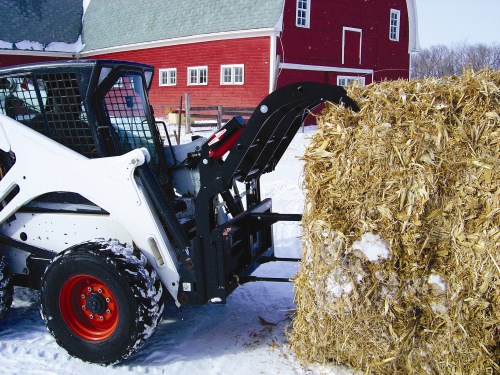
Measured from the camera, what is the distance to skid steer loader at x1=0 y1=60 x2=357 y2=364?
12.8ft

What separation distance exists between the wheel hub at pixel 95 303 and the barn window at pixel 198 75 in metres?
23.1

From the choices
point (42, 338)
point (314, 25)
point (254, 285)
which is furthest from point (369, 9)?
point (42, 338)

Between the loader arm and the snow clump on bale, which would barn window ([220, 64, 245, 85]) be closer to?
the loader arm

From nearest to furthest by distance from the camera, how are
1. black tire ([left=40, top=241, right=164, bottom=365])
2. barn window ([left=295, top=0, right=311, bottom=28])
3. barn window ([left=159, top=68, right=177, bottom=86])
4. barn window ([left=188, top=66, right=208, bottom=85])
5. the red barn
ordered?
black tire ([left=40, top=241, right=164, bottom=365]), the red barn, barn window ([left=295, top=0, right=311, bottom=28]), barn window ([left=188, top=66, right=208, bottom=85]), barn window ([left=159, top=68, right=177, bottom=86])

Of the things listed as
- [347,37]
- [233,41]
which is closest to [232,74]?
[233,41]

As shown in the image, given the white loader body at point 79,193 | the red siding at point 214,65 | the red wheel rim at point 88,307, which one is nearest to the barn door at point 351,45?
the red siding at point 214,65

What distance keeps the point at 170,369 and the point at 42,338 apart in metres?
1.24

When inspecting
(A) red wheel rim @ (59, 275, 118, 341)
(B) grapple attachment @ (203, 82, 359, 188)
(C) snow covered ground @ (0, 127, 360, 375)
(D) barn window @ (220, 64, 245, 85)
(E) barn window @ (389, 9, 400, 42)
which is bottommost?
(C) snow covered ground @ (0, 127, 360, 375)

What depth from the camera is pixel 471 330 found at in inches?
132

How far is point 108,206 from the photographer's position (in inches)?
163

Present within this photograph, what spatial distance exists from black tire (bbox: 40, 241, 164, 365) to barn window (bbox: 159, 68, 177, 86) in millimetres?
24664

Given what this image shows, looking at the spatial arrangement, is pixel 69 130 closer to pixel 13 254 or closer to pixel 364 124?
pixel 13 254

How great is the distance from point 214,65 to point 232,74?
1.15 m

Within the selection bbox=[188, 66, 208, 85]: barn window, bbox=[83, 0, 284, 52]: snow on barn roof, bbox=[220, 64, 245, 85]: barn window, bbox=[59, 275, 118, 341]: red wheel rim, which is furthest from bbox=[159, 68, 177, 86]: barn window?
bbox=[59, 275, 118, 341]: red wheel rim
